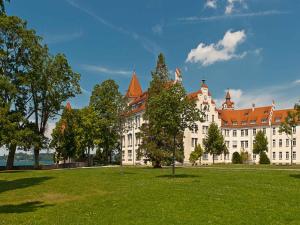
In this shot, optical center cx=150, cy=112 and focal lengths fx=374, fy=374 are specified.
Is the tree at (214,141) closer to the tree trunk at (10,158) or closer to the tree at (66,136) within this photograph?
the tree at (66,136)

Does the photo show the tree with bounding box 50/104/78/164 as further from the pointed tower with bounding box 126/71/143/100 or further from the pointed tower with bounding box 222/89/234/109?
the pointed tower with bounding box 222/89/234/109

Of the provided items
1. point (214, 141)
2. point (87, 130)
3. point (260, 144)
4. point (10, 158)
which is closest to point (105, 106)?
point (87, 130)

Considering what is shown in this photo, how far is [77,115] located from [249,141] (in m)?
54.3

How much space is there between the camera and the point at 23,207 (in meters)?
20.6

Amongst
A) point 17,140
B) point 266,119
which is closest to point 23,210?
point 17,140

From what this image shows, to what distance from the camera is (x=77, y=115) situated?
67.4 meters

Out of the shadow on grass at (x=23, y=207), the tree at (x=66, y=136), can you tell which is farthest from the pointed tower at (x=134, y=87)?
the shadow on grass at (x=23, y=207)

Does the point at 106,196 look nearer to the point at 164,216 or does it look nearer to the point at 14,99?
the point at 164,216

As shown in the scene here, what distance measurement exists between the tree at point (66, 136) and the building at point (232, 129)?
52.0 feet

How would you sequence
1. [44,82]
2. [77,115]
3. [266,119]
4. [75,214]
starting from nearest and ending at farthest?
[75,214], [44,82], [77,115], [266,119]

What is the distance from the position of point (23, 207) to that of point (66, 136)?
53.7 m

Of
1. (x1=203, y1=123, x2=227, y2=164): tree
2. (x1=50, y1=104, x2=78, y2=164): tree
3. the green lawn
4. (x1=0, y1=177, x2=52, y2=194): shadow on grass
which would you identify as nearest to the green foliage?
(x1=203, y1=123, x2=227, y2=164): tree

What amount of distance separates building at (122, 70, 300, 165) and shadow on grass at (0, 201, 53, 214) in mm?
62899

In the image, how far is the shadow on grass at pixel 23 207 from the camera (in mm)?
19462
